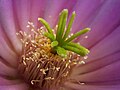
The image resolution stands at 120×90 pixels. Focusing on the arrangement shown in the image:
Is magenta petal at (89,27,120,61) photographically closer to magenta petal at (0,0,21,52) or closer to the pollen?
the pollen

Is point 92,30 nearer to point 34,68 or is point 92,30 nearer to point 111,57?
point 111,57

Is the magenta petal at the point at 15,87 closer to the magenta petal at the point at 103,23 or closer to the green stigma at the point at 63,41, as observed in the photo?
the green stigma at the point at 63,41

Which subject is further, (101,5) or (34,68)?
(101,5)

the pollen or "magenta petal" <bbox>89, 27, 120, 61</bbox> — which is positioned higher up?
"magenta petal" <bbox>89, 27, 120, 61</bbox>

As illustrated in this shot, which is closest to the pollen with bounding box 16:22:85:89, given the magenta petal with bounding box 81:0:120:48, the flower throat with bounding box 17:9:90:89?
the flower throat with bounding box 17:9:90:89

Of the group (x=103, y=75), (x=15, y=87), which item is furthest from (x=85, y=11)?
(x=15, y=87)

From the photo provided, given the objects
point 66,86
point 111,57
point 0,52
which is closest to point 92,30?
point 111,57

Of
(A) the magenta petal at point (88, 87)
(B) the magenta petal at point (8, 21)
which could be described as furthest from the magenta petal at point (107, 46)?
(B) the magenta petal at point (8, 21)

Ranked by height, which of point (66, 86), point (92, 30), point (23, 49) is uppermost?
point (92, 30)
